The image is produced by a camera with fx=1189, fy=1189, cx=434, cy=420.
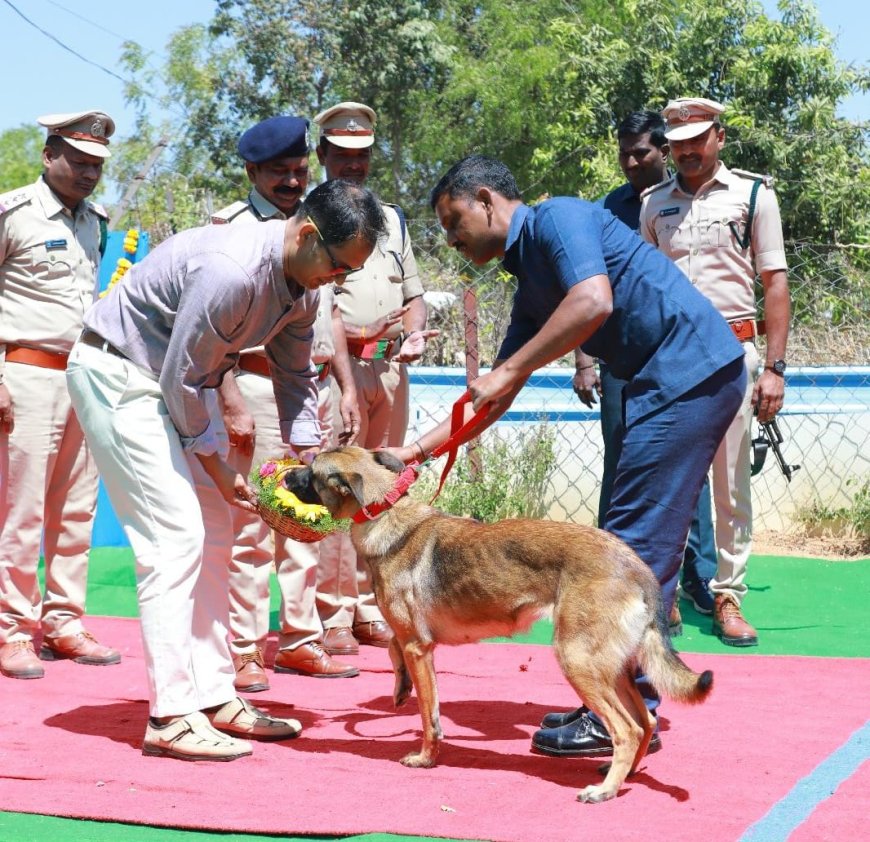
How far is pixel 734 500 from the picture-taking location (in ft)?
22.6

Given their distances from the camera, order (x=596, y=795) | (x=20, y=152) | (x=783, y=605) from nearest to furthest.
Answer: (x=596, y=795) → (x=783, y=605) → (x=20, y=152)

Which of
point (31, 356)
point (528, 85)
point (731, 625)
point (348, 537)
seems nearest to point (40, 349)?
point (31, 356)

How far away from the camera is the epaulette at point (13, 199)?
241 inches

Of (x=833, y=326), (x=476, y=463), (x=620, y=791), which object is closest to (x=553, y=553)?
(x=620, y=791)

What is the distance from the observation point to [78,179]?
20.7 feet

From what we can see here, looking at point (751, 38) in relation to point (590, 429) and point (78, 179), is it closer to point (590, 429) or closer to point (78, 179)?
point (590, 429)

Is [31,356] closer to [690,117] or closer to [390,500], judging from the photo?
[390,500]

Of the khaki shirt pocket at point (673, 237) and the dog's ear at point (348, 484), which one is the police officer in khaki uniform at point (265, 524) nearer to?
the dog's ear at point (348, 484)

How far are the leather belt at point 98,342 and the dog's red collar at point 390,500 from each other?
1125 mm

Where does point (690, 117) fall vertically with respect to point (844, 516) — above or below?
above

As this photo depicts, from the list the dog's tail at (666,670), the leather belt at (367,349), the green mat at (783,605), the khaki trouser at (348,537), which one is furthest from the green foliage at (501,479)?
the dog's tail at (666,670)

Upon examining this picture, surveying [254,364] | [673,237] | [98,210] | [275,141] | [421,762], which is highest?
[275,141]

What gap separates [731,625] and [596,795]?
2995 mm

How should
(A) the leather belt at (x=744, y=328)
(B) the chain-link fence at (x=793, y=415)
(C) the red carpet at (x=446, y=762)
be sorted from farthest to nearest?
(B) the chain-link fence at (x=793, y=415) → (A) the leather belt at (x=744, y=328) → (C) the red carpet at (x=446, y=762)
